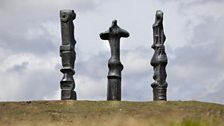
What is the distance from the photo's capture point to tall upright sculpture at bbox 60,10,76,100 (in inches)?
1277

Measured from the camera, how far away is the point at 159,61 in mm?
33531

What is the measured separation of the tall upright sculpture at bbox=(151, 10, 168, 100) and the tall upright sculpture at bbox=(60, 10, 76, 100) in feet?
15.4

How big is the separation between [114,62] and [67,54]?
2.70 m

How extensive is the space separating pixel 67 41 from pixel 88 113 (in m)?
5.08

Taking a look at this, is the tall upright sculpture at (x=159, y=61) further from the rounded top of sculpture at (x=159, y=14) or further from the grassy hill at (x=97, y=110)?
the grassy hill at (x=97, y=110)

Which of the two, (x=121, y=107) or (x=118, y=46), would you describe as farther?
(x=118, y=46)

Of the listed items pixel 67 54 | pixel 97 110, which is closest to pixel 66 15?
pixel 67 54

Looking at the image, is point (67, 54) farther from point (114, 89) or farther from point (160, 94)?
point (160, 94)

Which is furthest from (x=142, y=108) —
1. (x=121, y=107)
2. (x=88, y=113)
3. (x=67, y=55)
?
(x=67, y=55)

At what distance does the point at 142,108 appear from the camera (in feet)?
101

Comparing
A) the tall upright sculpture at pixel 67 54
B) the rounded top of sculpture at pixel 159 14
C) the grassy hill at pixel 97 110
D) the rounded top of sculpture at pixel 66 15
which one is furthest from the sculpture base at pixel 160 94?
the rounded top of sculpture at pixel 66 15

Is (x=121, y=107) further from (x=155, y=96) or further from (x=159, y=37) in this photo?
(x=159, y=37)

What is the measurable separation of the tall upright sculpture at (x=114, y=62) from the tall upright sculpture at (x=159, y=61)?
1847 mm

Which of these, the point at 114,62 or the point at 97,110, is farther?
the point at 114,62
